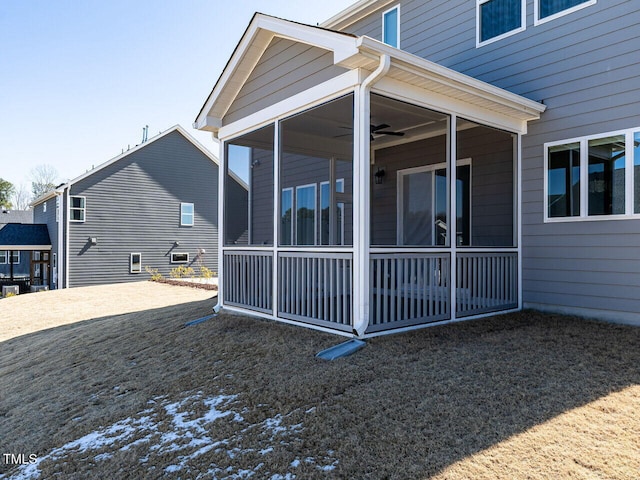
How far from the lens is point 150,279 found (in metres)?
18.8

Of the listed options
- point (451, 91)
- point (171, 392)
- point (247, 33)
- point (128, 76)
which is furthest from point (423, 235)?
point (128, 76)

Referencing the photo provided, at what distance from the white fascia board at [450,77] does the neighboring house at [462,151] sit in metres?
0.02

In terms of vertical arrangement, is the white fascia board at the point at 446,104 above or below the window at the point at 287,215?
above

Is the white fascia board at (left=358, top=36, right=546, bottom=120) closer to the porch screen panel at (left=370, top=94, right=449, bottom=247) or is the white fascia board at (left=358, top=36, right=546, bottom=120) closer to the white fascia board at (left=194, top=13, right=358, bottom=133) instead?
the white fascia board at (left=194, top=13, right=358, bottom=133)

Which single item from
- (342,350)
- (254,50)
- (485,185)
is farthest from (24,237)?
(342,350)

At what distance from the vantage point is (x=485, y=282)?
6137 mm

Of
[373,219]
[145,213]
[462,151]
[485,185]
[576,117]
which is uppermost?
[576,117]

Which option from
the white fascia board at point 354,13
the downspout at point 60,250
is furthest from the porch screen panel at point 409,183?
the downspout at point 60,250

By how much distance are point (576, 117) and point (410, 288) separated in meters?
3.38

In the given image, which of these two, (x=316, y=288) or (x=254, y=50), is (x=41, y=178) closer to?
(x=254, y=50)

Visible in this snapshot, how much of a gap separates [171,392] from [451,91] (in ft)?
14.7

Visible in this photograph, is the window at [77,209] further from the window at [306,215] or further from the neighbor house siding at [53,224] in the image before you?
the window at [306,215]

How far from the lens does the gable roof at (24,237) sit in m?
19.6

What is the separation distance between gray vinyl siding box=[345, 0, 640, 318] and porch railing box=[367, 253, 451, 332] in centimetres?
182
